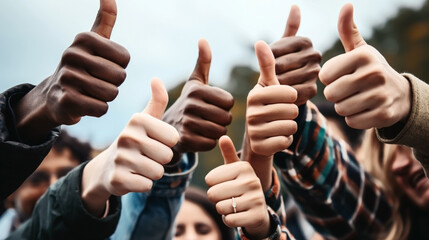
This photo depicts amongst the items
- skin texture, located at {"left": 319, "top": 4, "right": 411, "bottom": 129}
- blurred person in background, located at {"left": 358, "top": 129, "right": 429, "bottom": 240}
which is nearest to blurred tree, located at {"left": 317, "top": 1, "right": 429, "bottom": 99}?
blurred person in background, located at {"left": 358, "top": 129, "right": 429, "bottom": 240}

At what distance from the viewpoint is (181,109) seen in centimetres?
160

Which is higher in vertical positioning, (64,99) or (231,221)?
(64,99)

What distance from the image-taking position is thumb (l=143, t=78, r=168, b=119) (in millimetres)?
1255

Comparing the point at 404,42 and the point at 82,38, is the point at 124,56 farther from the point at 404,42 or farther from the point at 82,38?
the point at 404,42

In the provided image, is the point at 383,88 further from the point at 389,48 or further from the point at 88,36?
the point at 389,48

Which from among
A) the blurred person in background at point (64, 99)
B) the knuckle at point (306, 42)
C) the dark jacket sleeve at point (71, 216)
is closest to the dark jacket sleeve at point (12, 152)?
the blurred person in background at point (64, 99)

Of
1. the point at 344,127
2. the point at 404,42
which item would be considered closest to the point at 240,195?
the point at 344,127

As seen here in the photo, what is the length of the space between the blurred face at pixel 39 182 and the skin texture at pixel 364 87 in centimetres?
190

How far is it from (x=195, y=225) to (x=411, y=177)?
1.39 metres

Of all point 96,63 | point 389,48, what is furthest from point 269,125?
point 389,48

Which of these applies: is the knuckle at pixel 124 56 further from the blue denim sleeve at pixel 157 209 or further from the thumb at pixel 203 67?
the blue denim sleeve at pixel 157 209

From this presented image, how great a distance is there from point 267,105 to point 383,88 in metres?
0.34

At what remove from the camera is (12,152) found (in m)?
1.25

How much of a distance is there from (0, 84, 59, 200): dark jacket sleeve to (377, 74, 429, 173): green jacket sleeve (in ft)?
3.47
